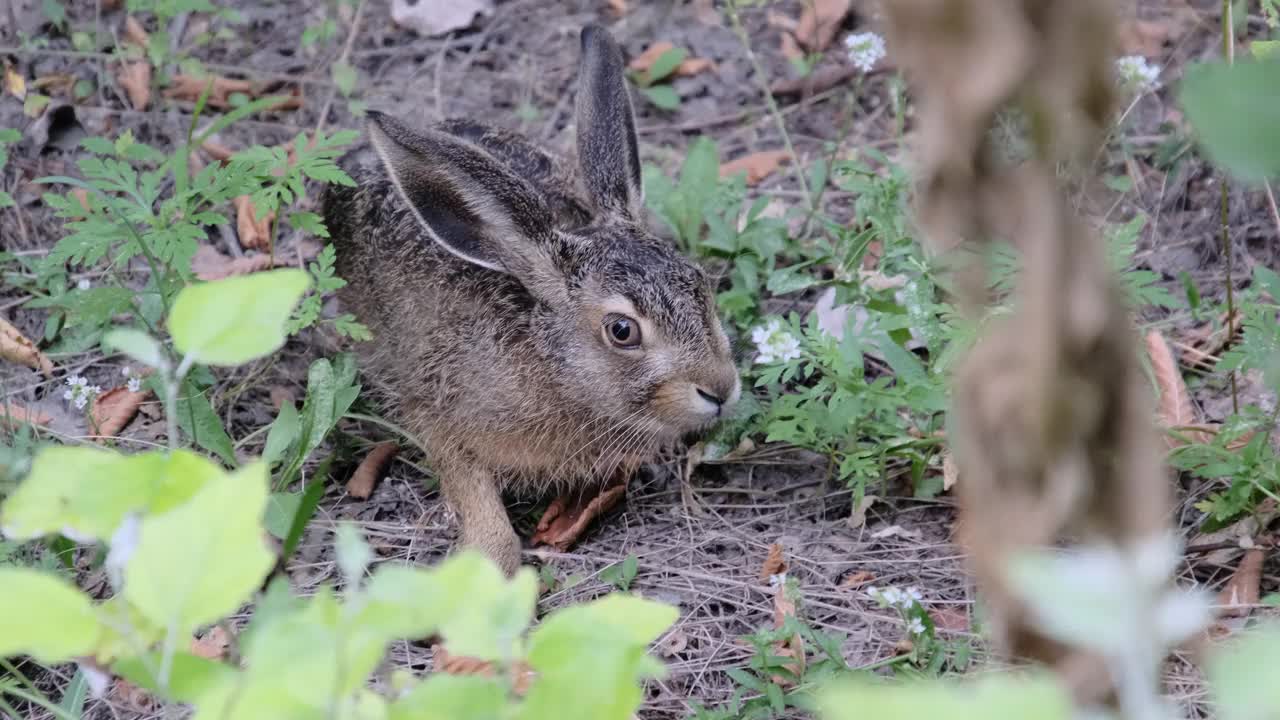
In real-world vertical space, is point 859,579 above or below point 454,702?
below

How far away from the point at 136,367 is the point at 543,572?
72.1 inches

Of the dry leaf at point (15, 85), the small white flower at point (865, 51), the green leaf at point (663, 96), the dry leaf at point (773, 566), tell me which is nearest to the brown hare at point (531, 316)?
the dry leaf at point (773, 566)

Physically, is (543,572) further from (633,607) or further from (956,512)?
(633,607)

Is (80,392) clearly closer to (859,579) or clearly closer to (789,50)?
(859,579)

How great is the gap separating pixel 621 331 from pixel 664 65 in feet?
7.98

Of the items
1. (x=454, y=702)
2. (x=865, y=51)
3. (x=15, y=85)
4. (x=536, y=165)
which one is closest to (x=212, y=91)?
(x=15, y=85)

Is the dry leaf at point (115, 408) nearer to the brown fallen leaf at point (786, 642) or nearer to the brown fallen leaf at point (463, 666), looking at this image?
the brown fallen leaf at point (463, 666)

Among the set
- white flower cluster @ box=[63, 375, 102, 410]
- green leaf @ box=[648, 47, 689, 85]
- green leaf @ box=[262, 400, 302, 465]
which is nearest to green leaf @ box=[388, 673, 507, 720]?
green leaf @ box=[262, 400, 302, 465]

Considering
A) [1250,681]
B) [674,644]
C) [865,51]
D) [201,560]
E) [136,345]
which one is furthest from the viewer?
[865,51]

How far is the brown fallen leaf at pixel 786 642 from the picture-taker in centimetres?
347

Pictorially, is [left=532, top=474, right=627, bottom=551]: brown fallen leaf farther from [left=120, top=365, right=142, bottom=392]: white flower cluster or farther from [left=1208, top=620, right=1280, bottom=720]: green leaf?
[left=1208, top=620, right=1280, bottom=720]: green leaf

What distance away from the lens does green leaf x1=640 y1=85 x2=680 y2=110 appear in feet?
20.7

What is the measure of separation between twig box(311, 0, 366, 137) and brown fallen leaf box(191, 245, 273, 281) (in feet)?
2.77

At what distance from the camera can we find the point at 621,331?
4.40m
